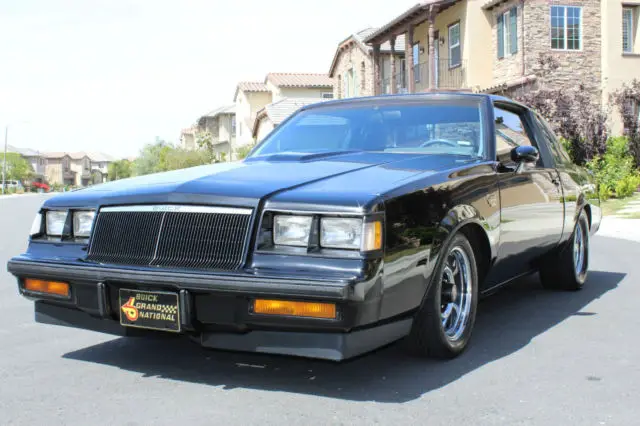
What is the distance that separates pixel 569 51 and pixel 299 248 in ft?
77.8

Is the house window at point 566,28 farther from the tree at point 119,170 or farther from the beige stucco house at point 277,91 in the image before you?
the tree at point 119,170

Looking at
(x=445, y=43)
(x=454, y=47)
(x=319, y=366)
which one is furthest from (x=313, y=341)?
(x=445, y=43)

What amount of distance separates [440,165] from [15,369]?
268 centimetres

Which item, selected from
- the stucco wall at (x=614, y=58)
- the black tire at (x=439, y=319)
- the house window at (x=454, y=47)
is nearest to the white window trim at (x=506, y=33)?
the house window at (x=454, y=47)

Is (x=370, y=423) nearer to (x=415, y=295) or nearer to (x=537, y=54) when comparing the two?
(x=415, y=295)

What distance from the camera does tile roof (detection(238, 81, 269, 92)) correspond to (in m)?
68.4

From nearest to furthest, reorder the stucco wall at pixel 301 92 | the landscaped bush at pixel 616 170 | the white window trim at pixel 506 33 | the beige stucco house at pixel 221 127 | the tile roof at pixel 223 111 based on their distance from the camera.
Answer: the landscaped bush at pixel 616 170, the white window trim at pixel 506 33, the stucco wall at pixel 301 92, the beige stucco house at pixel 221 127, the tile roof at pixel 223 111

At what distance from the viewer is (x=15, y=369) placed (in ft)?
14.7

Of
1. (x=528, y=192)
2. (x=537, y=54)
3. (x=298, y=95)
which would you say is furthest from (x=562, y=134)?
(x=298, y=95)

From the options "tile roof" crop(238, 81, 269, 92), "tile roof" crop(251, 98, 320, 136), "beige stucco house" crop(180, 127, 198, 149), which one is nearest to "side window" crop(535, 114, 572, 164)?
"tile roof" crop(251, 98, 320, 136)

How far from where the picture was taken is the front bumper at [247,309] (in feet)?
11.7

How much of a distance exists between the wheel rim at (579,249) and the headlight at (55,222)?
14.6 feet

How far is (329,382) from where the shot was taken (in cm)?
412

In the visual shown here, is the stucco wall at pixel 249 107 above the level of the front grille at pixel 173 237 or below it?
above
